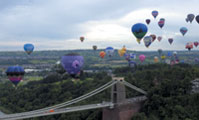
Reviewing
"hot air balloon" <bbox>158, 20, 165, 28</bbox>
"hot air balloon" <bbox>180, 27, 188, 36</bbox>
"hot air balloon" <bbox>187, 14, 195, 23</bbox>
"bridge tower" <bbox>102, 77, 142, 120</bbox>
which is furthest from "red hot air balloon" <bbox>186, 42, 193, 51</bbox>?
"bridge tower" <bbox>102, 77, 142, 120</bbox>

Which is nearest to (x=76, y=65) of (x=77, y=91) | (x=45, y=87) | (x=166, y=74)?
(x=166, y=74)

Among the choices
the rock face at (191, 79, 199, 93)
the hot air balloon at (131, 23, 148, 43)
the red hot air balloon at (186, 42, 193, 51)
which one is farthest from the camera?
the red hot air balloon at (186, 42, 193, 51)

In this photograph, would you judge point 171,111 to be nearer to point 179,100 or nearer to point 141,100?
point 179,100

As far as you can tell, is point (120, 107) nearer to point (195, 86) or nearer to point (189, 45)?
point (195, 86)

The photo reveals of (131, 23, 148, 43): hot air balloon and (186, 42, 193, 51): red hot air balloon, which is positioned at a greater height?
(131, 23, 148, 43): hot air balloon

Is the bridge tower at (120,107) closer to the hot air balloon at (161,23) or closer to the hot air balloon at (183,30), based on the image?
the hot air balloon at (161,23)

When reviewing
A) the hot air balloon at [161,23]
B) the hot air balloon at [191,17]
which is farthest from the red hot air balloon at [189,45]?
the hot air balloon at [191,17]

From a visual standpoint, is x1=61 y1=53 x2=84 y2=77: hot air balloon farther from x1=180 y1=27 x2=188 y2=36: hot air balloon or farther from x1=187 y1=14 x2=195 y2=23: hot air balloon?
x1=180 y1=27 x2=188 y2=36: hot air balloon

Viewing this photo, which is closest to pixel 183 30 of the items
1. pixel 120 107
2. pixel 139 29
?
pixel 139 29
